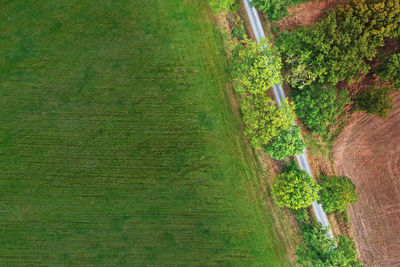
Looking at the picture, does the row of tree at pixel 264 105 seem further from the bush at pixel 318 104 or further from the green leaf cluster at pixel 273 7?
the green leaf cluster at pixel 273 7

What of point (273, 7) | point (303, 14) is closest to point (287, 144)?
point (273, 7)

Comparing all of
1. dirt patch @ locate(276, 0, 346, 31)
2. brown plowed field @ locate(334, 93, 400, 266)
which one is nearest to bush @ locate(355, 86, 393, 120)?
brown plowed field @ locate(334, 93, 400, 266)

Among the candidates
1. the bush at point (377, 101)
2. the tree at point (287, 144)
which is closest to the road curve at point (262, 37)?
the tree at point (287, 144)

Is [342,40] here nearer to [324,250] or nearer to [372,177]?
[372,177]

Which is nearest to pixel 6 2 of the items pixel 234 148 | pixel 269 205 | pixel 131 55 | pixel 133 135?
pixel 131 55

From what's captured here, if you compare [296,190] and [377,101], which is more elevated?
[377,101]
